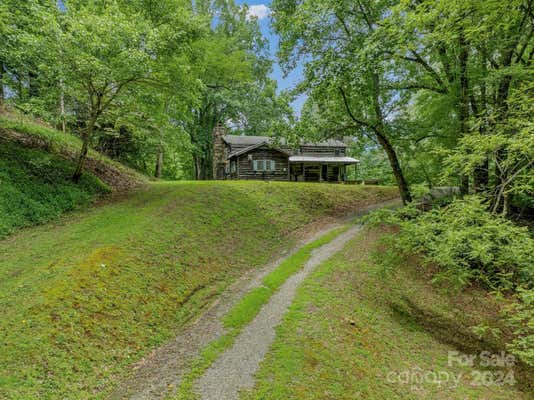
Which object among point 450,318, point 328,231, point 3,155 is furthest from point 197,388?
point 3,155

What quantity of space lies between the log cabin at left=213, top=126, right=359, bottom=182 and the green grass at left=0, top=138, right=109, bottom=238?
16584mm

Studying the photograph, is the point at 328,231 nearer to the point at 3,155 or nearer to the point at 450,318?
the point at 450,318

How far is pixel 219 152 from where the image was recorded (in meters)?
31.8

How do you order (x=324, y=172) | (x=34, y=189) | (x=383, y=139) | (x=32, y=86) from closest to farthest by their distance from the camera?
(x=34, y=189) → (x=32, y=86) → (x=383, y=139) → (x=324, y=172)

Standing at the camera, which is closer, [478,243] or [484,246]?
[484,246]

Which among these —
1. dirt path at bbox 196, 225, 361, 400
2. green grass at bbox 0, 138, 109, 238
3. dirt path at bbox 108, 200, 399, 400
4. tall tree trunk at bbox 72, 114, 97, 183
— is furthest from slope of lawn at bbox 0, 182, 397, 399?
tall tree trunk at bbox 72, 114, 97, 183

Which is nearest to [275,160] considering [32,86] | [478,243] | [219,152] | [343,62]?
[219,152]

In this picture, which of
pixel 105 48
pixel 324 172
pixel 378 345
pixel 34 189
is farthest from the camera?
pixel 324 172

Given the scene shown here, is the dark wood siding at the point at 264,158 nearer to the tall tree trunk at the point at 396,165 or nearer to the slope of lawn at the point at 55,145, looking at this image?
the slope of lawn at the point at 55,145

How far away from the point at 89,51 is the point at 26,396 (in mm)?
9205

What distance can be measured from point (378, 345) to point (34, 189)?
12.1m

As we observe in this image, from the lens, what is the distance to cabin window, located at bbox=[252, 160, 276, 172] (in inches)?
1099

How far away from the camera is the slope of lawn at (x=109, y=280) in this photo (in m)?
4.59

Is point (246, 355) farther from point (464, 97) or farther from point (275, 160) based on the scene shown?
point (275, 160)
